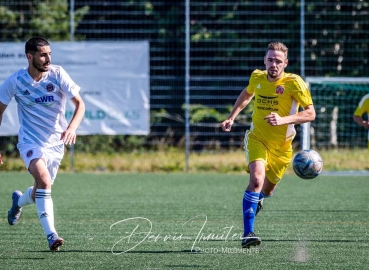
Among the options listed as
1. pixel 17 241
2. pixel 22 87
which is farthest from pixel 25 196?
pixel 22 87

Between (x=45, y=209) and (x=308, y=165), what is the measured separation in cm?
248

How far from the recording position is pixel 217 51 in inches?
645

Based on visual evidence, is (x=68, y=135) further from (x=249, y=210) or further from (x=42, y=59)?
(x=249, y=210)

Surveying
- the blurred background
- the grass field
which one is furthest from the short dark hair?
the blurred background

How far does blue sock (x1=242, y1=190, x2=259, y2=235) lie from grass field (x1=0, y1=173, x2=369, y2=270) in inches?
8.0

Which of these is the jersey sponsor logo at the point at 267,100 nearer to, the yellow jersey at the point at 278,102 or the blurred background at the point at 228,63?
the yellow jersey at the point at 278,102

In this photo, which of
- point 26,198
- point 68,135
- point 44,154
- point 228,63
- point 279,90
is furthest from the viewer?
point 228,63

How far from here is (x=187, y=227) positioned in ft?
27.0

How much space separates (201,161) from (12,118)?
3.77 meters

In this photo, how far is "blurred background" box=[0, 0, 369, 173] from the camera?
16.0m

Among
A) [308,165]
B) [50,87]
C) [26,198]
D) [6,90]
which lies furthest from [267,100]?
[26,198]

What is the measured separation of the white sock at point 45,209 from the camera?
6.65 metres

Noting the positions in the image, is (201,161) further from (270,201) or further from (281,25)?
(270,201)

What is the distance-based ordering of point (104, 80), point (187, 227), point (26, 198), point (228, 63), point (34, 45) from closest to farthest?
point (34, 45) → point (26, 198) → point (187, 227) → point (104, 80) → point (228, 63)
